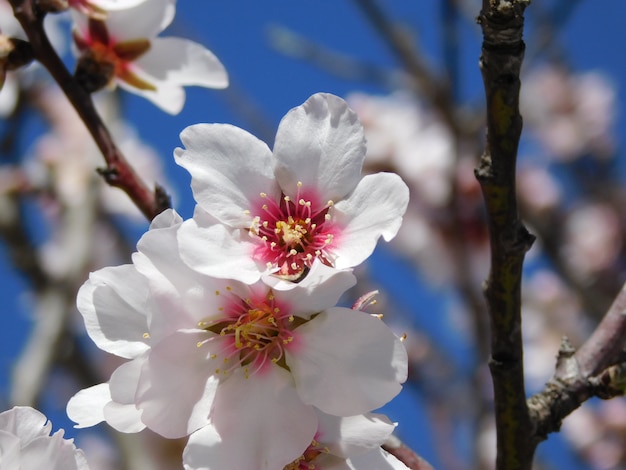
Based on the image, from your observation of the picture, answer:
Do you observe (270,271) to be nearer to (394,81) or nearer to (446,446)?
(394,81)

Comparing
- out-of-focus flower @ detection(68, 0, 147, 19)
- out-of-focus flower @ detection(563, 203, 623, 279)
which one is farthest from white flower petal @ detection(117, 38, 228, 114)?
out-of-focus flower @ detection(563, 203, 623, 279)

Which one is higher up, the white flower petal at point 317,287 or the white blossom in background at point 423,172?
the white flower petal at point 317,287

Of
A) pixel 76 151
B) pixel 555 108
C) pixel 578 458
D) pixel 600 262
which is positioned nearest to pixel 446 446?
pixel 578 458

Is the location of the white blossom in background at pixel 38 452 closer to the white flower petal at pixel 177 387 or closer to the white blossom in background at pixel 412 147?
the white flower petal at pixel 177 387

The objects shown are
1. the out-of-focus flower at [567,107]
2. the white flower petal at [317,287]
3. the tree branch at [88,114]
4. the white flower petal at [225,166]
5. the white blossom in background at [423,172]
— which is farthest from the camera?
the out-of-focus flower at [567,107]

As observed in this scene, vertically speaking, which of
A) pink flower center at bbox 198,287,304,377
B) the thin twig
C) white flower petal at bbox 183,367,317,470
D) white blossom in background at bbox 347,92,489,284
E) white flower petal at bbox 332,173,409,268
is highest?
white flower petal at bbox 332,173,409,268

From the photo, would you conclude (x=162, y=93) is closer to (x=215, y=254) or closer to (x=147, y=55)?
(x=147, y=55)

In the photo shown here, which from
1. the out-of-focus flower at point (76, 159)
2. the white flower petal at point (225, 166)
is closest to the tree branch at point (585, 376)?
the white flower petal at point (225, 166)

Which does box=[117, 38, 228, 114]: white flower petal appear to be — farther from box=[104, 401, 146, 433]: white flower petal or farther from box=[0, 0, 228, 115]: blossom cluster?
box=[104, 401, 146, 433]: white flower petal
